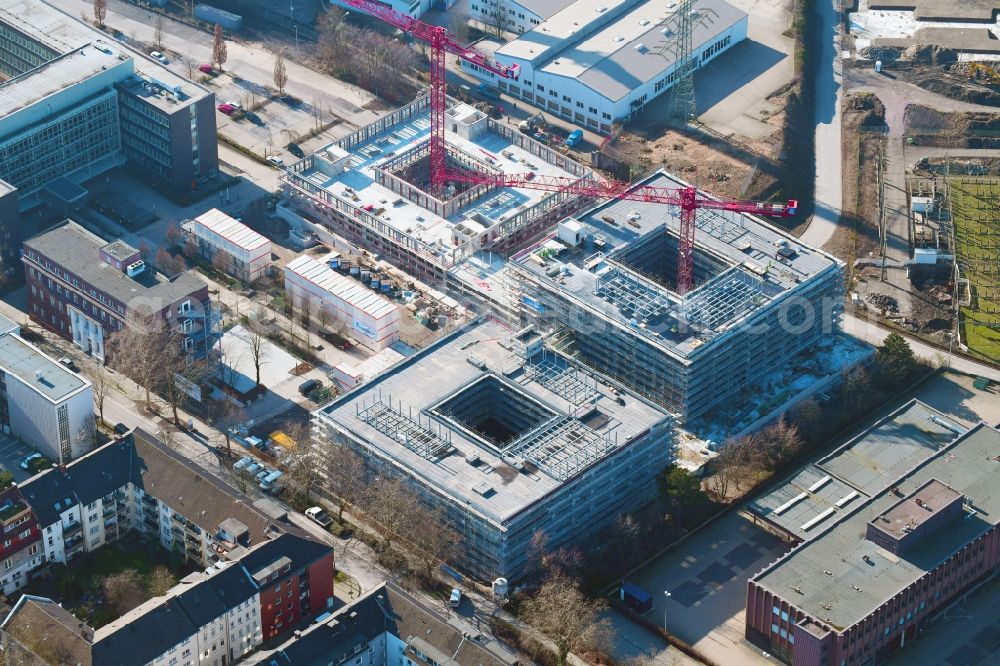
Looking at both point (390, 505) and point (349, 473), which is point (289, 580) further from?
point (349, 473)

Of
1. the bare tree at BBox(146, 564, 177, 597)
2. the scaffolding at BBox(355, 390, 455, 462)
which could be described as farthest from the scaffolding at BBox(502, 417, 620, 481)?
the bare tree at BBox(146, 564, 177, 597)

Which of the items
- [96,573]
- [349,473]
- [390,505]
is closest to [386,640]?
[390,505]

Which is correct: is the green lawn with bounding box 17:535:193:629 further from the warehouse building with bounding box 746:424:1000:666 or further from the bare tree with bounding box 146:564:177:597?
the warehouse building with bounding box 746:424:1000:666

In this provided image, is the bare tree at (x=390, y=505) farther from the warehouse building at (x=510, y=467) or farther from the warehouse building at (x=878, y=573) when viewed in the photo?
the warehouse building at (x=878, y=573)

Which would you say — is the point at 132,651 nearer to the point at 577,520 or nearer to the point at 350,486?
the point at 350,486

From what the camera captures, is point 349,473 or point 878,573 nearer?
point 878,573

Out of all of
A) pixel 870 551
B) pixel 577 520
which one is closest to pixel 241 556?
pixel 577 520
